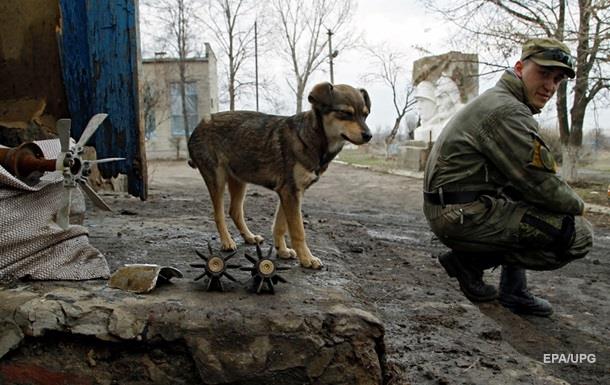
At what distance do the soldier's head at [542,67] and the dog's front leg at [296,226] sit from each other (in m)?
2.07

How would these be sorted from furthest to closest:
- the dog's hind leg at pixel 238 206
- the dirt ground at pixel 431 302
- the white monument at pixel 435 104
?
1. the white monument at pixel 435 104
2. the dog's hind leg at pixel 238 206
3. the dirt ground at pixel 431 302

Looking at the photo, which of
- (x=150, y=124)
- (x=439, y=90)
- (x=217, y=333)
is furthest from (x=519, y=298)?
(x=150, y=124)

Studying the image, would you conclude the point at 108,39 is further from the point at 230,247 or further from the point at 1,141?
the point at 230,247

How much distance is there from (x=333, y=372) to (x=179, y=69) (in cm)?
3281

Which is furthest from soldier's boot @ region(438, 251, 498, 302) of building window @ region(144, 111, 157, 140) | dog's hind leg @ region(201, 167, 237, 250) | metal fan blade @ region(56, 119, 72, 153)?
building window @ region(144, 111, 157, 140)

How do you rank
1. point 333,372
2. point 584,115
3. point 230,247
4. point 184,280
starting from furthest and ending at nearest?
point 584,115 → point 230,247 → point 184,280 → point 333,372

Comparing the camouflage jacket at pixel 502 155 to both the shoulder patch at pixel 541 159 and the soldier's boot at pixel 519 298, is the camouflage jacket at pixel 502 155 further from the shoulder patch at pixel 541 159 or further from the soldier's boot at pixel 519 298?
the soldier's boot at pixel 519 298

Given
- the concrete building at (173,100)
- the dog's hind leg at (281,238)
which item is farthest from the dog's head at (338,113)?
the concrete building at (173,100)

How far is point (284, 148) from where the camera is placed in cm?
382

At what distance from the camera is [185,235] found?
431 centimetres

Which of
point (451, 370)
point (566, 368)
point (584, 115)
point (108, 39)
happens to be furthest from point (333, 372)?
point (584, 115)

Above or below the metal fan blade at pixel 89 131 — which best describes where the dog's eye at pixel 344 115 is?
above

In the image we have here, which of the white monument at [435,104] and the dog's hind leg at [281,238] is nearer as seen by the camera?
the dog's hind leg at [281,238]

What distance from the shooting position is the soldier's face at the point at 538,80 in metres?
4.11
